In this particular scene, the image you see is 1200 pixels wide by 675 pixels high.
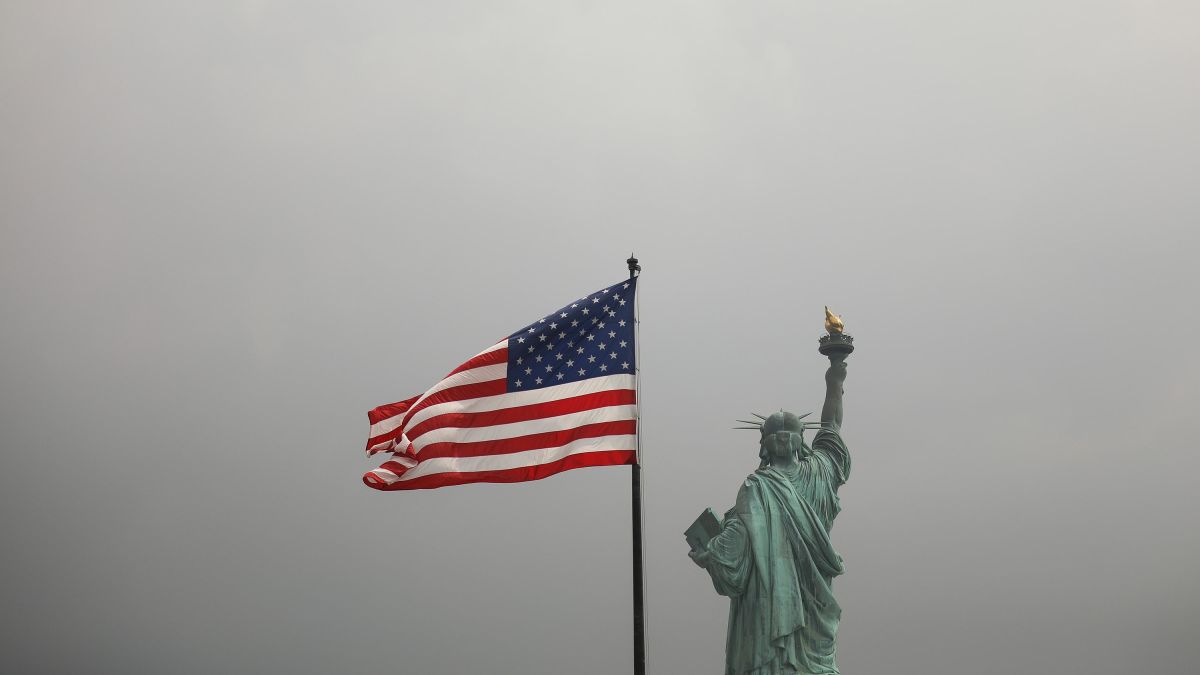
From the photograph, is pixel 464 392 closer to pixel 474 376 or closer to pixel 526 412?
pixel 474 376

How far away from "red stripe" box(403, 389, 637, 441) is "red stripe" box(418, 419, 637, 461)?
247mm

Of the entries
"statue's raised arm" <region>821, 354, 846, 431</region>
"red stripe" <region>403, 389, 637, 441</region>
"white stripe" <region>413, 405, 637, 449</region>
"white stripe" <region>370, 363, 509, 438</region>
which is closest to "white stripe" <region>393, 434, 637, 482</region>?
"white stripe" <region>413, 405, 637, 449</region>

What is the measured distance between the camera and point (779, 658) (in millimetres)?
14711

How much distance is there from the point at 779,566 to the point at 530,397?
439cm

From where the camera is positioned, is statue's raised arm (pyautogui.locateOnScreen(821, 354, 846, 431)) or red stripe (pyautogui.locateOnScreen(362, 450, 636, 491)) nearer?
red stripe (pyautogui.locateOnScreen(362, 450, 636, 491))

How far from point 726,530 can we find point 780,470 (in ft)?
4.50

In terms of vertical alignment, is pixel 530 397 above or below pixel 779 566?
above

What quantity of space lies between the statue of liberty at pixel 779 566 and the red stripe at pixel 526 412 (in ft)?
10.4

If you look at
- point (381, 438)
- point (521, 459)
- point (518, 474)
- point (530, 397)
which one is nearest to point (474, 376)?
point (530, 397)

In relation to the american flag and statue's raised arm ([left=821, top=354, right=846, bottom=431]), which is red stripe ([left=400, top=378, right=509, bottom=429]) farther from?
statue's raised arm ([left=821, top=354, right=846, bottom=431])

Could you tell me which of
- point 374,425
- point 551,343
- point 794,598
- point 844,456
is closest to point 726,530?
point 794,598

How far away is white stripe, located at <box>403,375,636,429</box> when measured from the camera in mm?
13828

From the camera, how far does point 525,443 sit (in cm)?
1420

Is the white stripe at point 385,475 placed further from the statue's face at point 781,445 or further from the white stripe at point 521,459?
the statue's face at point 781,445
